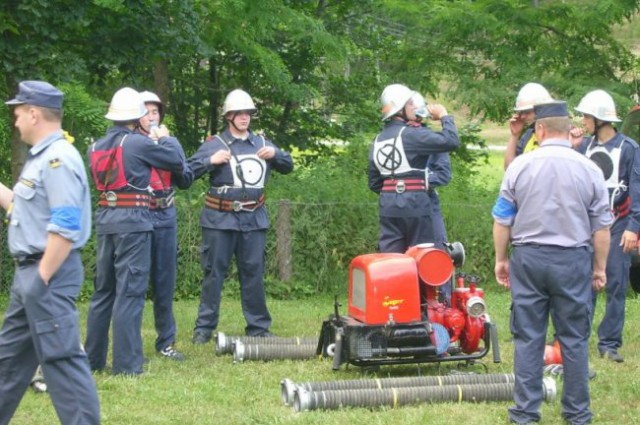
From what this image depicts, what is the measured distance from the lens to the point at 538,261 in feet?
21.3

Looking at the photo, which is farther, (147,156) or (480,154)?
(480,154)

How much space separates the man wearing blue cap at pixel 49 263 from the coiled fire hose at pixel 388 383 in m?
1.68

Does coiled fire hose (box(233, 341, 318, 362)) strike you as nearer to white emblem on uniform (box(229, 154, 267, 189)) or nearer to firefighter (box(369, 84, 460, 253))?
firefighter (box(369, 84, 460, 253))

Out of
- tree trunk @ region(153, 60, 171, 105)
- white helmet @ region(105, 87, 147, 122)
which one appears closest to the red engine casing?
white helmet @ region(105, 87, 147, 122)

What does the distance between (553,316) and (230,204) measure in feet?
12.1

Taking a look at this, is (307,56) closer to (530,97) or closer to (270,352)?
(530,97)

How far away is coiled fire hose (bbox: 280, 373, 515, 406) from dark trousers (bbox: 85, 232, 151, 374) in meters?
1.40

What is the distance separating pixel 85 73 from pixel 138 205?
15.5 ft

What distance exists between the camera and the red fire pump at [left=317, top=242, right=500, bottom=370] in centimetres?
791

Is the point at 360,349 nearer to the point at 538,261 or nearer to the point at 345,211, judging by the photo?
the point at 538,261

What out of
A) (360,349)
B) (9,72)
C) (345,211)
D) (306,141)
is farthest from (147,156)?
(306,141)

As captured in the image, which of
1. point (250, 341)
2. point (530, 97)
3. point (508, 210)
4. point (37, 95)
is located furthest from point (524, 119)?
point (37, 95)

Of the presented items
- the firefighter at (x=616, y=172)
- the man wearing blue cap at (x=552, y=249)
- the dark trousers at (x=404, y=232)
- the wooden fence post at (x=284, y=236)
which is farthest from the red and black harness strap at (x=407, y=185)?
the wooden fence post at (x=284, y=236)

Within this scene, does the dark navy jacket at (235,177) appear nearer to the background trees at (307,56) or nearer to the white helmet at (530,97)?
the white helmet at (530,97)
